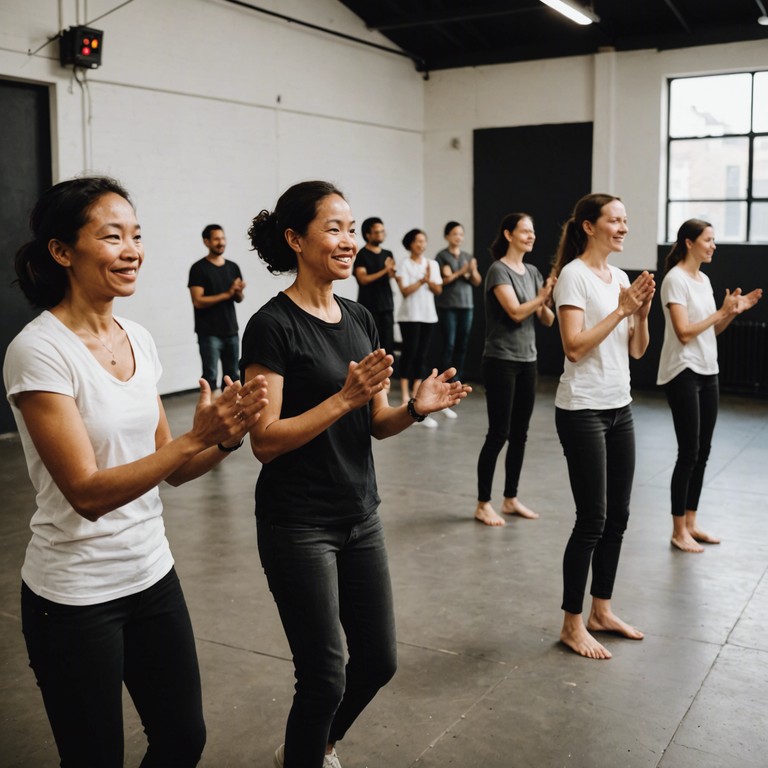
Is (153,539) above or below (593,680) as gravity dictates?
above

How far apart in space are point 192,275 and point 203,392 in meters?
5.98

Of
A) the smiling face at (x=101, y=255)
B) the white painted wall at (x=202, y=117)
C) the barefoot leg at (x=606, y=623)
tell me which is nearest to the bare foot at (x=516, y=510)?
the barefoot leg at (x=606, y=623)

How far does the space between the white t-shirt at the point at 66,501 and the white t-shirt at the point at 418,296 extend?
7.15m

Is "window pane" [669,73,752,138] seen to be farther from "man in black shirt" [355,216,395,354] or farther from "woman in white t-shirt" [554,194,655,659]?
"woman in white t-shirt" [554,194,655,659]

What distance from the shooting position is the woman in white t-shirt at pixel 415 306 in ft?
29.8

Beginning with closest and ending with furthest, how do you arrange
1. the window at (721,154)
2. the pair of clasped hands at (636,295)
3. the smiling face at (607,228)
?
1. the pair of clasped hands at (636,295)
2. the smiling face at (607,228)
3. the window at (721,154)

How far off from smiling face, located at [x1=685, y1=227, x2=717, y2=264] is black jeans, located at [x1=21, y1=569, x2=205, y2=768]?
11.9ft

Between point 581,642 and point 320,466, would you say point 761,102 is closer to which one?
point 581,642

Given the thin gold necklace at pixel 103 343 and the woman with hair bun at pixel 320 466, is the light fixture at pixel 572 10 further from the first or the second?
the thin gold necklace at pixel 103 343

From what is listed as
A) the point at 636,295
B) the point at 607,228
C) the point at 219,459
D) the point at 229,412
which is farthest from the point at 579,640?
the point at 229,412

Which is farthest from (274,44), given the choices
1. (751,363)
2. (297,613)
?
(297,613)

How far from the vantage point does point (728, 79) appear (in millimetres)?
10383

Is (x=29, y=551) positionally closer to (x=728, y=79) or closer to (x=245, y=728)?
(x=245, y=728)

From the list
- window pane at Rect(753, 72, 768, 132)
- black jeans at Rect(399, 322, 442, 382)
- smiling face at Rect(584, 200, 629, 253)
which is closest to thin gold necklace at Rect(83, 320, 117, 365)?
smiling face at Rect(584, 200, 629, 253)
